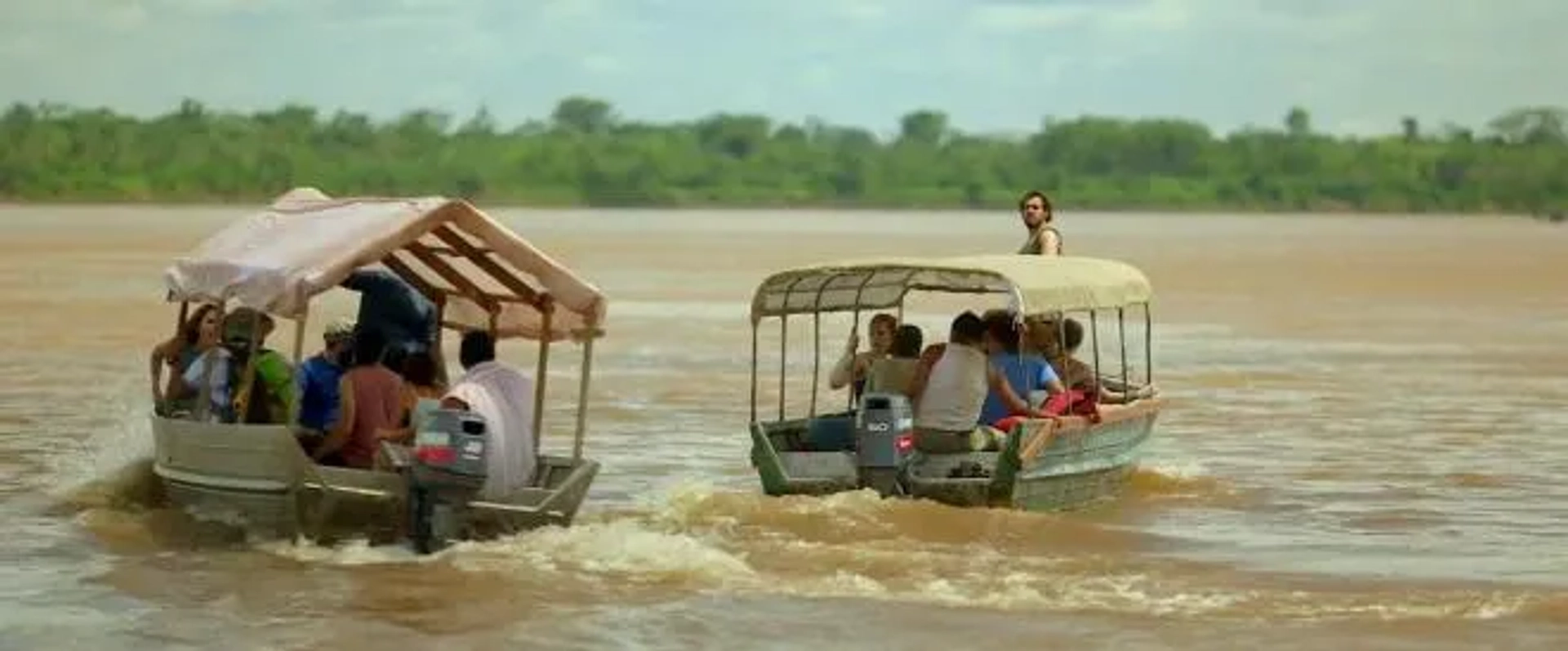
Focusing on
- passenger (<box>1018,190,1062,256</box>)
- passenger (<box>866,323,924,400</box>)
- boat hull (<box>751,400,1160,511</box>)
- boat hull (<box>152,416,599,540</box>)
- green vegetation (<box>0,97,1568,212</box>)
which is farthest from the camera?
green vegetation (<box>0,97,1568,212</box>)

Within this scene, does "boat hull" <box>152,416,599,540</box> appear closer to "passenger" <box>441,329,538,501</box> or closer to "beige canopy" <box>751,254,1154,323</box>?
"passenger" <box>441,329,538,501</box>

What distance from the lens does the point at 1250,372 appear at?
2794 cm

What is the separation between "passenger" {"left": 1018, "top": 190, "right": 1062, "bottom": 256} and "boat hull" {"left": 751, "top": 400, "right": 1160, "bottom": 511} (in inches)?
36.6

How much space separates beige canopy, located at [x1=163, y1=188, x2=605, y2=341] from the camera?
14.4 metres

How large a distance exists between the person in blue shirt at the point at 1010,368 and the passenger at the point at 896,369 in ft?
1.33

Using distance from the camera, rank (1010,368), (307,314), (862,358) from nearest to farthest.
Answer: (307,314), (1010,368), (862,358)

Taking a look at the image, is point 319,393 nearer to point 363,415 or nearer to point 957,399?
point 363,415

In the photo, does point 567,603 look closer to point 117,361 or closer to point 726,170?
point 117,361

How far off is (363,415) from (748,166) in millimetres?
100501

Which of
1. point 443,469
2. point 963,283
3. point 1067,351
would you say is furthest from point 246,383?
point 1067,351

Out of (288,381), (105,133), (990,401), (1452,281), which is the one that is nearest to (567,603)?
(288,381)

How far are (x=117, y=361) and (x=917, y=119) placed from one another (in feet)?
347

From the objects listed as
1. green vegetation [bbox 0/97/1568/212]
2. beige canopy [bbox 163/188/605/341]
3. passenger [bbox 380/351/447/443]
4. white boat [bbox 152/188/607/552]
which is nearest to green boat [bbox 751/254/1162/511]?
beige canopy [bbox 163/188/605/341]

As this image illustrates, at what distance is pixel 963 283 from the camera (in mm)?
16562
